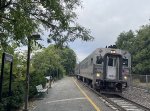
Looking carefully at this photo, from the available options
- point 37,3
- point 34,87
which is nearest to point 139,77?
point 34,87

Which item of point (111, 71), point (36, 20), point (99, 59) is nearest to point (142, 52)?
point (99, 59)

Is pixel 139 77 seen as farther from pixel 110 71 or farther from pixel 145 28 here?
pixel 145 28

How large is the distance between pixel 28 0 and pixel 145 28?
65219 millimetres

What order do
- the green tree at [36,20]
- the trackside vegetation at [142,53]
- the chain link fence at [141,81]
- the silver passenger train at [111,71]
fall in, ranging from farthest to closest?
the trackside vegetation at [142,53] → the chain link fence at [141,81] → the silver passenger train at [111,71] → the green tree at [36,20]

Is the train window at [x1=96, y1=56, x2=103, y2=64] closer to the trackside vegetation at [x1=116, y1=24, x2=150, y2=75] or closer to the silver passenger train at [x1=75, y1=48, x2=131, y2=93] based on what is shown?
the silver passenger train at [x1=75, y1=48, x2=131, y2=93]

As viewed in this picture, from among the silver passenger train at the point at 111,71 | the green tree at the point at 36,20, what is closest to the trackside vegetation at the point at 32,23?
the green tree at the point at 36,20

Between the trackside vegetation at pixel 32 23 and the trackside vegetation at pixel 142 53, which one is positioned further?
the trackside vegetation at pixel 142 53

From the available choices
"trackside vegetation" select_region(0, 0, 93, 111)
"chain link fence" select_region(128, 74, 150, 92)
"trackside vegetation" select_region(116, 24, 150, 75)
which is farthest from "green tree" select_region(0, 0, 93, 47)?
"trackside vegetation" select_region(116, 24, 150, 75)

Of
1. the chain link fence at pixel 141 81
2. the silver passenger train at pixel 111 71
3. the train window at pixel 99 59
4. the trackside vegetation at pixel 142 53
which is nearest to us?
the silver passenger train at pixel 111 71

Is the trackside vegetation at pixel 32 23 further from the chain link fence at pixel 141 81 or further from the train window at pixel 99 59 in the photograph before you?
the chain link fence at pixel 141 81

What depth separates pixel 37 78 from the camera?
1138 inches

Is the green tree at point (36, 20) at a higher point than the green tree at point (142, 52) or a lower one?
lower

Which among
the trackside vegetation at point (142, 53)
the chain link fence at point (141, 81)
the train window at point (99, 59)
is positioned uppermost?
the trackside vegetation at point (142, 53)

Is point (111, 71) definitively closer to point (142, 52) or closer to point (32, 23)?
point (32, 23)
